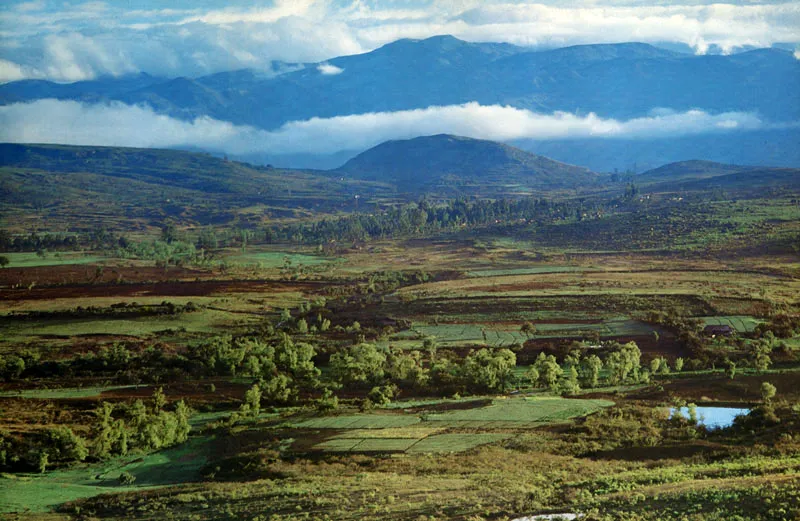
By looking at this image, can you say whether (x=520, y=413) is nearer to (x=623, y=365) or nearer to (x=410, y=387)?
(x=410, y=387)

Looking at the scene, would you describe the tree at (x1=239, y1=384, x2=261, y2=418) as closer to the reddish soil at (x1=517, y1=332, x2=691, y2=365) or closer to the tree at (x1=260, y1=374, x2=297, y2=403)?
the tree at (x1=260, y1=374, x2=297, y2=403)

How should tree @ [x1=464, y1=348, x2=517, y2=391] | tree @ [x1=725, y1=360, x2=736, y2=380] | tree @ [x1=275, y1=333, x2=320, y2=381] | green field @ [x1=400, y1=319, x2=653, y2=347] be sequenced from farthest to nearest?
green field @ [x1=400, y1=319, x2=653, y2=347], tree @ [x1=275, y1=333, x2=320, y2=381], tree @ [x1=464, y1=348, x2=517, y2=391], tree @ [x1=725, y1=360, x2=736, y2=380]

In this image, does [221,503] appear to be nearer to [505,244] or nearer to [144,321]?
[144,321]

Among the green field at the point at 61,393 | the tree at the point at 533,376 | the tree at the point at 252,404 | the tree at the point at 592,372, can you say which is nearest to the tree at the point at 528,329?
the tree at the point at 592,372

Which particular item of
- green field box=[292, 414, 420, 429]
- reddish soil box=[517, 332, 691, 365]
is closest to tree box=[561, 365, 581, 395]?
reddish soil box=[517, 332, 691, 365]

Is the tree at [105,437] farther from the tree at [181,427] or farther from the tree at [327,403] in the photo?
the tree at [327,403]

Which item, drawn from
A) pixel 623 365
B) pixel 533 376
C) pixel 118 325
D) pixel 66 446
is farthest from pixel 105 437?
pixel 118 325

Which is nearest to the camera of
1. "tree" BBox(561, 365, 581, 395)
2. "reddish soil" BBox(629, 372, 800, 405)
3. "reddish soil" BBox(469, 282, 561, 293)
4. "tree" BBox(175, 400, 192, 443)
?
"tree" BBox(175, 400, 192, 443)

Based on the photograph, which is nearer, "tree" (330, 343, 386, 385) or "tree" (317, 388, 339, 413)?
"tree" (317, 388, 339, 413)
